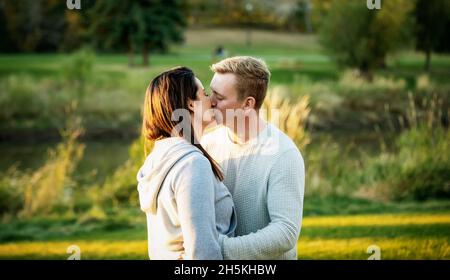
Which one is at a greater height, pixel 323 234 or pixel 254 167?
pixel 254 167

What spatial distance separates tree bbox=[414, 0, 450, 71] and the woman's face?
652cm

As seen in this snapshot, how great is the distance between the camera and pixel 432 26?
327 inches

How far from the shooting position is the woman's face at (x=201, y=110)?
82.4 inches

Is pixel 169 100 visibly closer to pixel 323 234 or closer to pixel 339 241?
pixel 339 241

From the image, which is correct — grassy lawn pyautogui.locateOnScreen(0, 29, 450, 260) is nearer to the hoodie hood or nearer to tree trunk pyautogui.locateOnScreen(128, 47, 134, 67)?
tree trunk pyautogui.locateOnScreen(128, 47, 134, 67)

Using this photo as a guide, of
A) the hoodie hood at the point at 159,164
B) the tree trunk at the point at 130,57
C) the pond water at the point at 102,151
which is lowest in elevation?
the pond water at the point at 102,151

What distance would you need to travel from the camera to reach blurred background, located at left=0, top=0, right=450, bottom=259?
16.9 ft

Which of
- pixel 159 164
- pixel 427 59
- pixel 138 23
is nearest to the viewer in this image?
pixel 159 164

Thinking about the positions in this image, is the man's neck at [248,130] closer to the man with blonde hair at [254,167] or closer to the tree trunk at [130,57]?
the man with blonde hair at [254,167]

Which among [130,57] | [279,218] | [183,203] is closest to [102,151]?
[130,57]

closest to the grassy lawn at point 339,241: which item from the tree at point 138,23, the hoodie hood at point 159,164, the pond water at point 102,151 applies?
the pond water at point 102,151

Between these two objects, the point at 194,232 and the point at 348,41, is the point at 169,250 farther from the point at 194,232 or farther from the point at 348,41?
the point at 348,41

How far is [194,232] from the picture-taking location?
6.34 ft

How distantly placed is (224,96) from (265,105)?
3.07m
